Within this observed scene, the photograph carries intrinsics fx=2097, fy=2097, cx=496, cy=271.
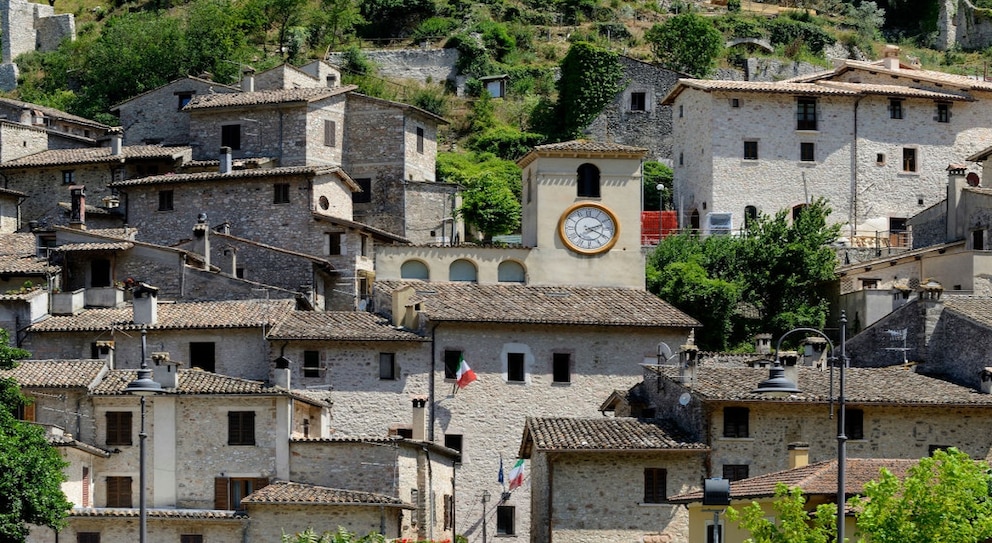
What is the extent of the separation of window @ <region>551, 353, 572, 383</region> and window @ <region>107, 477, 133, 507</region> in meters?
12.0

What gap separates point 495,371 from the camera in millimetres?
57188

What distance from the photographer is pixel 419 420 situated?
55469mm

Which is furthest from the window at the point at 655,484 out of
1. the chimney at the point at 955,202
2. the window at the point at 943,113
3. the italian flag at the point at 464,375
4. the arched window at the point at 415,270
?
the window at the point at 943,113

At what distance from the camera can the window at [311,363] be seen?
56.2m

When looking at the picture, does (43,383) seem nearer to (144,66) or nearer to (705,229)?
(705,229)

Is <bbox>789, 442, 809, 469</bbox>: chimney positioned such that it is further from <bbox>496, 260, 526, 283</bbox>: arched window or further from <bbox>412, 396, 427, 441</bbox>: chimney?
<bbox>496, 260, 526, 283</bbox>: arched window

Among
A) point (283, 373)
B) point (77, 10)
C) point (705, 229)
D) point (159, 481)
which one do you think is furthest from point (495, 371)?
point (77, 10)

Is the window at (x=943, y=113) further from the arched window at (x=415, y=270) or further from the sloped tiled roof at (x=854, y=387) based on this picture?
the sloped tiled roof at (x=854, y=387)

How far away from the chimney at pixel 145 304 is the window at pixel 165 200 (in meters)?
9.08

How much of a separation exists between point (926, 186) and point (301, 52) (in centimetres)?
3720

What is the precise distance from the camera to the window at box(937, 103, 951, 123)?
267 ft

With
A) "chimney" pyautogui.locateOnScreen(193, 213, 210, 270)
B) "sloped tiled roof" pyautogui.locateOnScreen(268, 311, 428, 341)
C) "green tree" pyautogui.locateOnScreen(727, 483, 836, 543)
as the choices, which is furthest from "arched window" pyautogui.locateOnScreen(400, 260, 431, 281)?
"green tree" pyautogui.locateOnScreen(727, 483, 836, 543)

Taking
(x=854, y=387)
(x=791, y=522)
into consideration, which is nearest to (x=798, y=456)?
(x=854, y=387)

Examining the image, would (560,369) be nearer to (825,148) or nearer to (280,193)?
(280,193)
